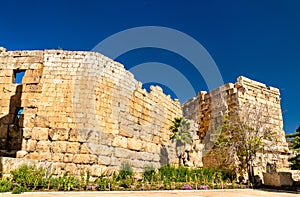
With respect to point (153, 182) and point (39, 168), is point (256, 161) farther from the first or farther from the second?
point (39, 168)

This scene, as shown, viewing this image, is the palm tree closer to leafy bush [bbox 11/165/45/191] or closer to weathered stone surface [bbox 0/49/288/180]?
weathered stone surface [bbox 0/49/288/180]

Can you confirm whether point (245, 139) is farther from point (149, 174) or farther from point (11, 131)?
point (11, 131)

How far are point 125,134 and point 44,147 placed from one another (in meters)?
3.43

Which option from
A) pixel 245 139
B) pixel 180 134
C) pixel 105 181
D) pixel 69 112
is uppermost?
pixel 69 112

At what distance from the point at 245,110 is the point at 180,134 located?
395 cm

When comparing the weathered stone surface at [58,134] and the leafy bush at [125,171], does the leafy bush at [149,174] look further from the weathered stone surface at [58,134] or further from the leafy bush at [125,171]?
the weathered stone surface at [58,134]

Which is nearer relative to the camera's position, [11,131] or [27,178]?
[27,178]

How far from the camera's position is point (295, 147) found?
60.7ft

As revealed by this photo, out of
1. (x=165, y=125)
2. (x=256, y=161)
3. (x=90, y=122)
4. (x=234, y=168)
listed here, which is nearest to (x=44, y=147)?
(x=90, y=122)

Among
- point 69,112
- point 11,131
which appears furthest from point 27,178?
point 11,131

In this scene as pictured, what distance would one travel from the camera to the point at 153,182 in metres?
9.70

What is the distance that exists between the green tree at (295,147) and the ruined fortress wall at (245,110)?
189 centimetres

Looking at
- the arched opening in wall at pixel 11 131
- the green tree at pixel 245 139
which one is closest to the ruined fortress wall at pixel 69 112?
the arched opening in wall at pixel 11 131

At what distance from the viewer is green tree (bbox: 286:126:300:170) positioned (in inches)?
685
